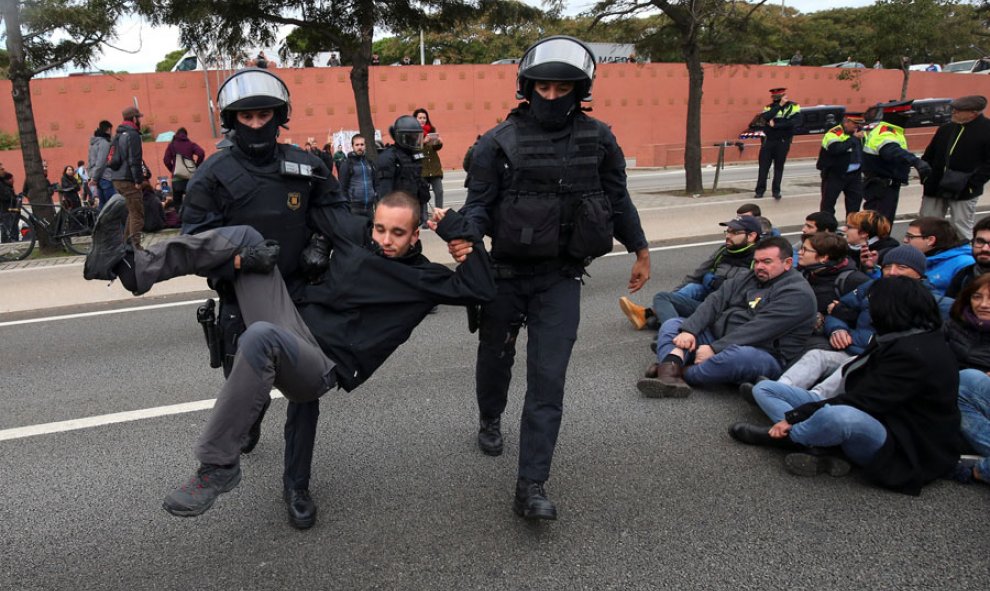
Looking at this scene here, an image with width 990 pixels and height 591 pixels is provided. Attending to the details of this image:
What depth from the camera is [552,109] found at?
3.22 meters

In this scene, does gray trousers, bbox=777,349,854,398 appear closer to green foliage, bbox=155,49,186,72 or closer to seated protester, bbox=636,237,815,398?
seated protester, bbox=636,237,815,398

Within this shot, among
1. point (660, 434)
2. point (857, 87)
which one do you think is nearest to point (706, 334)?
point (660, 434)

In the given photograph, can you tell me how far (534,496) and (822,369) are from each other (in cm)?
236

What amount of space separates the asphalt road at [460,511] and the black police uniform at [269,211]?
443mm

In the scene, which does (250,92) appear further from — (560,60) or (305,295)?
(560,60)

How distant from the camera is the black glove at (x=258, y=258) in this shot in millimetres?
2918

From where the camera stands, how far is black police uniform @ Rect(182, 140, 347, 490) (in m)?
3.17

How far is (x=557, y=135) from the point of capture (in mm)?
3270

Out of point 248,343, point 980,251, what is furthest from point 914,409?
point 248,343

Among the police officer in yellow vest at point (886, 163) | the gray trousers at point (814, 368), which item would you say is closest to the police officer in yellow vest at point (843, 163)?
the police officer in yellow vest at point (886, 163)

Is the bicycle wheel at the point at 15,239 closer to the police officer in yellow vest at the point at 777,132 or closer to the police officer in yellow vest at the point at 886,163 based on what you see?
the police officer in yellow vest at the point at 886,163

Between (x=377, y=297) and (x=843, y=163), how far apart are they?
9166mm

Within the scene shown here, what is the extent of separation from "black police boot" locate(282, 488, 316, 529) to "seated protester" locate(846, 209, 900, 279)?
463 centimetres

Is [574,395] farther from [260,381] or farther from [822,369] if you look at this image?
[260,381]
